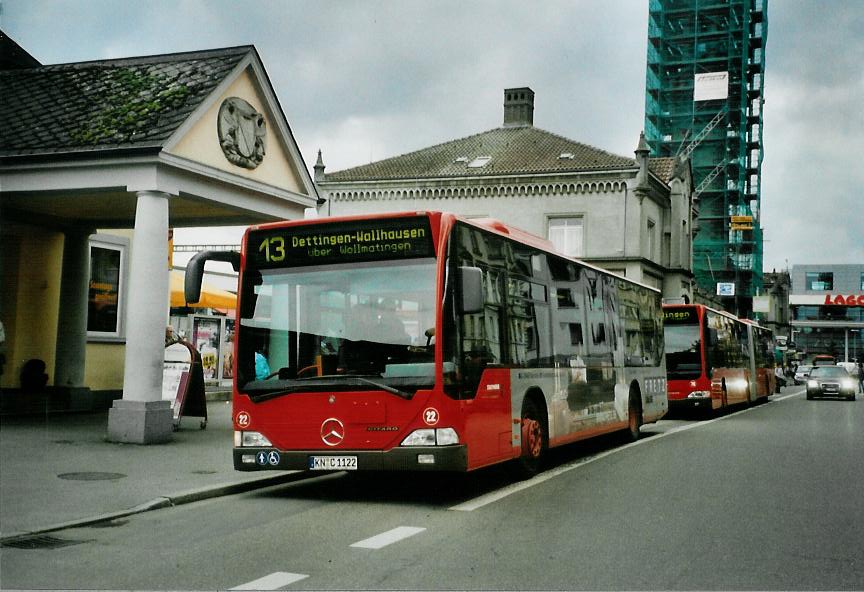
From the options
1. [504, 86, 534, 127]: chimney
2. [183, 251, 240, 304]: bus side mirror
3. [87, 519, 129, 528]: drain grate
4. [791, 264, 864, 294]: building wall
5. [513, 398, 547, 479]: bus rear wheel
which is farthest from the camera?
[791, 264, 864, 294]: building wall

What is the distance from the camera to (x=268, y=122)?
17047mm

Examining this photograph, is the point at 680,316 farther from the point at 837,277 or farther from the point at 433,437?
the point at 837,277

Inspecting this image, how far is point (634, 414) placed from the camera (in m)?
17.2

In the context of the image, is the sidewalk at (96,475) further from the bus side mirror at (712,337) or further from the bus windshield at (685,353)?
the bus side mirror at (712,337)

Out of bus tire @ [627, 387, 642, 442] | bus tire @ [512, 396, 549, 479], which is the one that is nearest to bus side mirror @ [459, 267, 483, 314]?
bus tire @ [512, 396, 549, 479]

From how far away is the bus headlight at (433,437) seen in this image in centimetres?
910

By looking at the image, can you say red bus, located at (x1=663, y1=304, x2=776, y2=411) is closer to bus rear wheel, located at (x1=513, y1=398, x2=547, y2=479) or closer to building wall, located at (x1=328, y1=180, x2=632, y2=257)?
bus rear wheel, located at (x1=513, y1=398, x2=547, y2=479)

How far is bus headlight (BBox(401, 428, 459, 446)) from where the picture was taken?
9.10 meters

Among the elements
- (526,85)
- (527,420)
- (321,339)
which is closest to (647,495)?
(527,420)

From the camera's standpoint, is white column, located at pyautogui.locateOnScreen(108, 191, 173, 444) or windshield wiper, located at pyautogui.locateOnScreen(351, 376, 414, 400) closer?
windshield wiper, located at pyautogui.locateOnScreen(351, 376, 414, 400)

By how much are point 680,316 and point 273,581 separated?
20.6 meters

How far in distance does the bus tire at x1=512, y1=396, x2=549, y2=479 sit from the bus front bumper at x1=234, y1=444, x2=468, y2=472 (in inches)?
80.1

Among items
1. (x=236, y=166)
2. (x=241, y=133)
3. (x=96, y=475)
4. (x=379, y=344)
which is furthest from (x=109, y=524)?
(x=241, y=133)

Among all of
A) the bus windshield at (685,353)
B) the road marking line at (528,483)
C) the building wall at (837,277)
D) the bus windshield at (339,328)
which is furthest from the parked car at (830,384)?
the building wall at (837,277)
